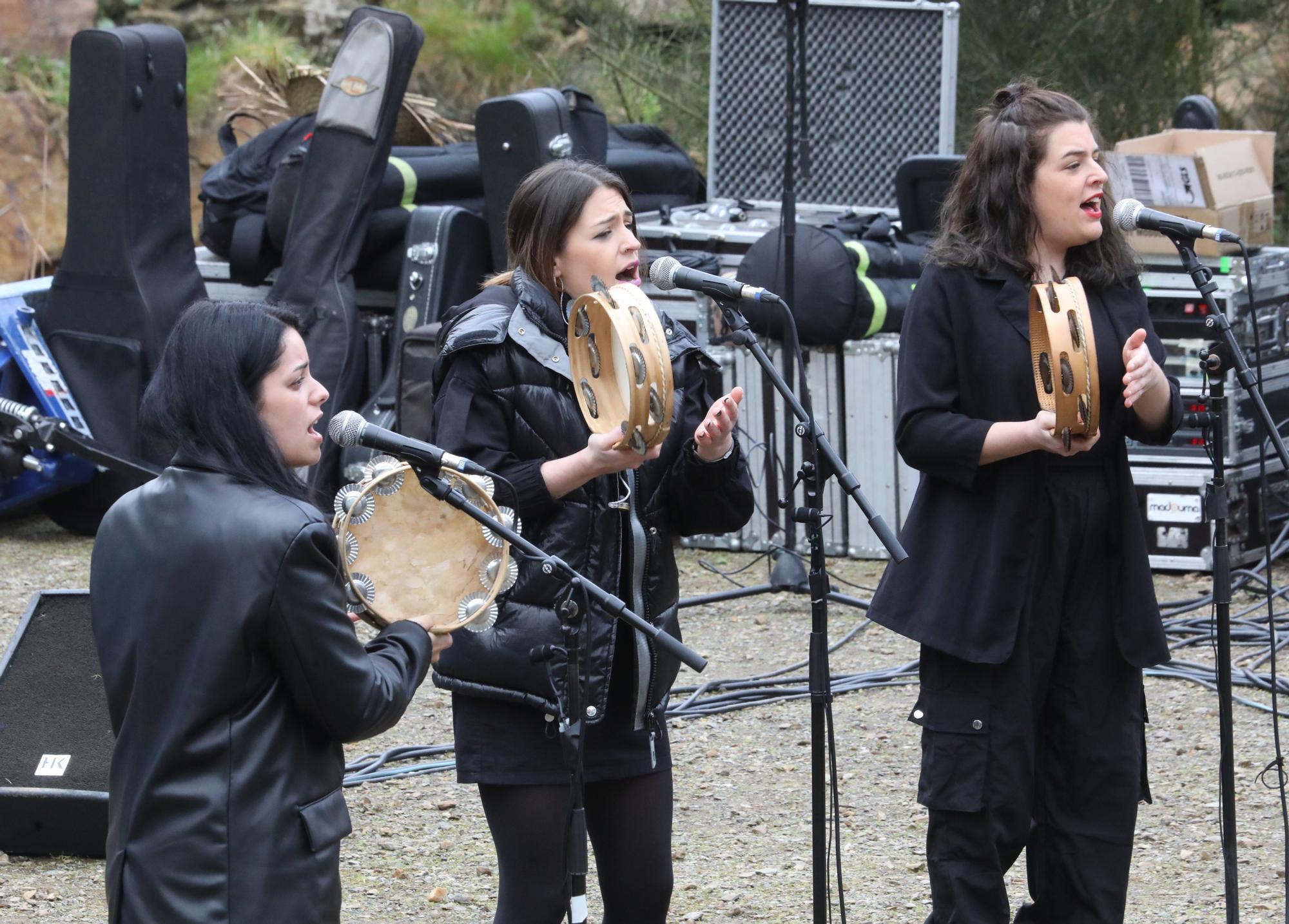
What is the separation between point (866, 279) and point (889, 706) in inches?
83.0

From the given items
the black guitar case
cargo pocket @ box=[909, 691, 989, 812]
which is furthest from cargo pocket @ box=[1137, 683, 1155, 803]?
the black guitar case

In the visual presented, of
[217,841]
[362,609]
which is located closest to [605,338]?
[362,609]

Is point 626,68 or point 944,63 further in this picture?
point 626,68

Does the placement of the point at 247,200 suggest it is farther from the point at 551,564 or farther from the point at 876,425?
the point at 551,564

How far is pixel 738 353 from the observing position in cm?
705

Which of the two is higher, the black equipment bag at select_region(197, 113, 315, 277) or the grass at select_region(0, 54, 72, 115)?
the grass at select_region(0, 54, 72, 115)

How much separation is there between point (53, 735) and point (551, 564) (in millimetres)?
2380

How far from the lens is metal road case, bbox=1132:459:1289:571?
6.39 meters

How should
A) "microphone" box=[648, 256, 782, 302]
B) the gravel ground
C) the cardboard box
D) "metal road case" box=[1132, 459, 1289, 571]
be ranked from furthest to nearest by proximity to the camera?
1. "metal road case" box=[1132, 459, 1289, 571]
2. the cardboard box
3. the gravel ground
4. "microphone" box=[648, 256, 782, 302]

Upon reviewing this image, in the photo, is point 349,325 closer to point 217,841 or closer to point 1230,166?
point 1230,166

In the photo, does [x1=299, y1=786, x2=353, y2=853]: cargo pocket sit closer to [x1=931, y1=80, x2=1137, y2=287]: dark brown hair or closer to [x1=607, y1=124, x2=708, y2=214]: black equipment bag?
[x1=931, y1=80, x2=1137, y2=287]: dark brown hair

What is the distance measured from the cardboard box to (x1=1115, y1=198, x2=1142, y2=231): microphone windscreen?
129 inches

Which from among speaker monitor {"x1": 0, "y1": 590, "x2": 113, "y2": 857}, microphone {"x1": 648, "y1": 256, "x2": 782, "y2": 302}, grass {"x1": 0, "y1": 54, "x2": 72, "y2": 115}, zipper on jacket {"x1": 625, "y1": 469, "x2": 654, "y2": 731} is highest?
grass {"x1": 0, "y1": 54, "x2": 72, "y2": 115}

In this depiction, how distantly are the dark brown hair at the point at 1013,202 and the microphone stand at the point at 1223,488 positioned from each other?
0.15 metres
